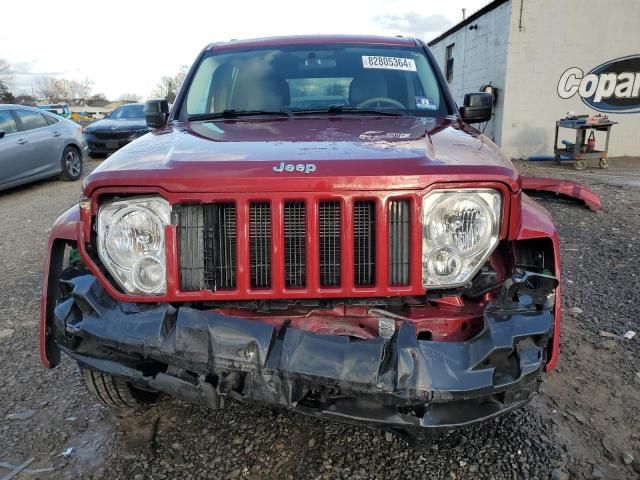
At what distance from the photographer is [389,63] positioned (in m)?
3.45

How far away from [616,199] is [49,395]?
316 inches

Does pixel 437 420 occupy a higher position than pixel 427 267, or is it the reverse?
pixel 427 267

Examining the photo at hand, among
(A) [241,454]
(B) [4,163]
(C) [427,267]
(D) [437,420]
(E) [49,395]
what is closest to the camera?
(D) [437,420]

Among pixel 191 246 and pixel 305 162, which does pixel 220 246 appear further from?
pixel 305 162

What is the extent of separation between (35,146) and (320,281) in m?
9.49

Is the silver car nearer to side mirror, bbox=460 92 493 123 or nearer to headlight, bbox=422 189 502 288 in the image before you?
side mirror, bbox=460 92 493 123

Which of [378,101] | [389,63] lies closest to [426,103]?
[378,101]

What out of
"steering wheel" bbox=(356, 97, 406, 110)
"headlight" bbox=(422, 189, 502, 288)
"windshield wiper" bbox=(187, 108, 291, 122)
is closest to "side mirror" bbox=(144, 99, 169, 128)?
"windshield wiper" bbox=(187, 108, 291, 122)

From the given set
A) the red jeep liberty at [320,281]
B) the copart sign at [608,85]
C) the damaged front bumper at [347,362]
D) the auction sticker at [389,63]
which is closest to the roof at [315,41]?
the auction sticker at [389,63]

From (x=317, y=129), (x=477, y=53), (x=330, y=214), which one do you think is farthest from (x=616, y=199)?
(x=477, y=53)

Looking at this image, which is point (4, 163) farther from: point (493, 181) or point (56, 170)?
point (493, 181)

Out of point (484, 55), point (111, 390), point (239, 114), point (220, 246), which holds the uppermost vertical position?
point (484, 55)

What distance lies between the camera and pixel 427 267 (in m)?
2.00

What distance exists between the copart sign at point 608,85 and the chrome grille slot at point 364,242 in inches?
529
